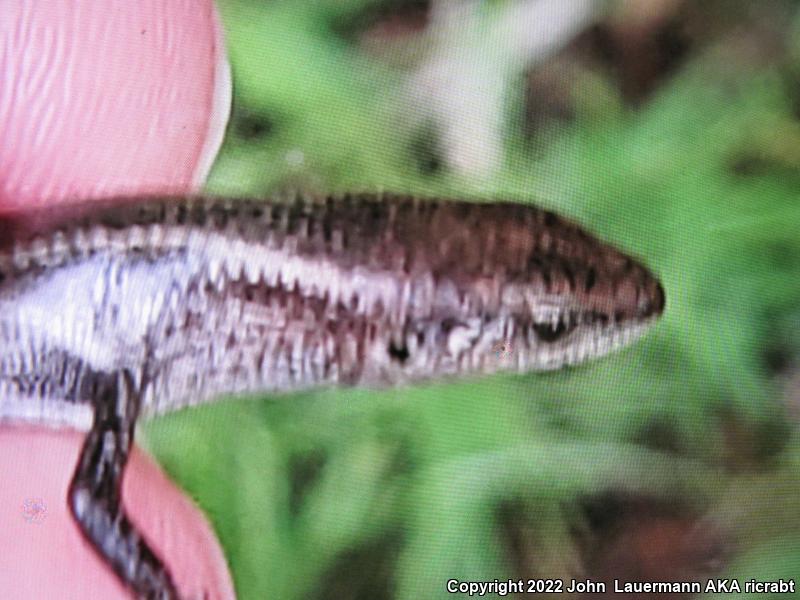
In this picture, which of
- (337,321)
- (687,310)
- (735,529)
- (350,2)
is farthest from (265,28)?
(735,529)

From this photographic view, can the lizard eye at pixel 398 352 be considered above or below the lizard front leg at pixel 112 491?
above

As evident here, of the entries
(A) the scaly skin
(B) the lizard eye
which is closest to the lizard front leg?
(A) the scaly skin

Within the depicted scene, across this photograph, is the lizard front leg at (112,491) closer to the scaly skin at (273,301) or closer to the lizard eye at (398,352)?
the scaly skin at (273,301)

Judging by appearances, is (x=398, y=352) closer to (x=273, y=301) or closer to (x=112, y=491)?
(x=273, y=301)

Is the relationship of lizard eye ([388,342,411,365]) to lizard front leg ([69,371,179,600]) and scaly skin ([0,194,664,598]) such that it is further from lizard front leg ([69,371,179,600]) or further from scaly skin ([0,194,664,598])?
lizard front leg ([69,371,179,600])

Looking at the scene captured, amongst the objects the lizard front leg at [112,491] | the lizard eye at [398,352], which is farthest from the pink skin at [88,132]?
the lizard eye at [398,352]

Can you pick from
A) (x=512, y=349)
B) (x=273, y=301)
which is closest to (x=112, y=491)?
(x=273, y=301)

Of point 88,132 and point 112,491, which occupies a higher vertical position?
point 88,132
